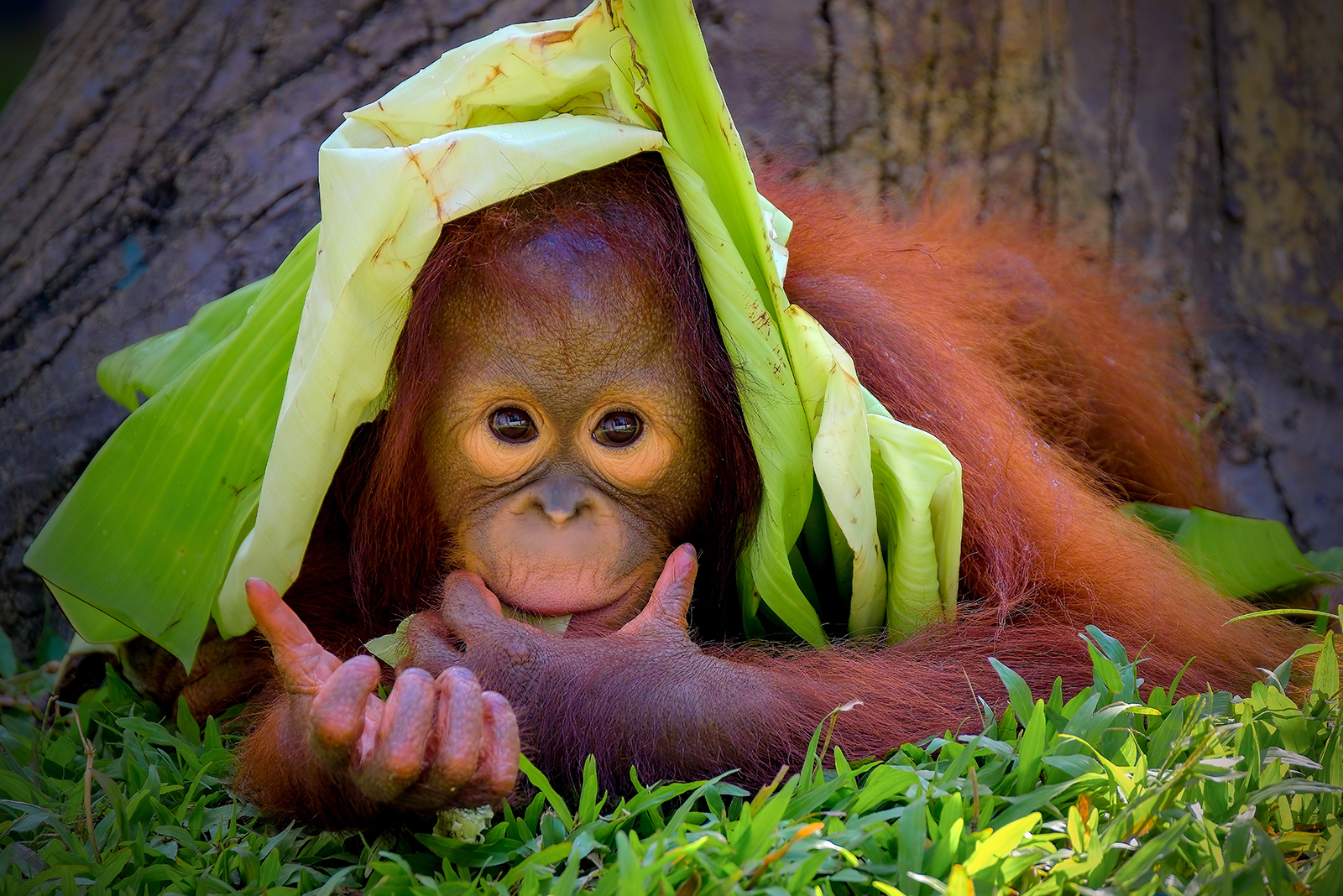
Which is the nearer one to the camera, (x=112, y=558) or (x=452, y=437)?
(x=452, y=437)

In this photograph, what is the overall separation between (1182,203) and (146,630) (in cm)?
252

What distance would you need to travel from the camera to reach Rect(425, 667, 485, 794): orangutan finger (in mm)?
1167

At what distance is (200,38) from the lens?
2605 mm

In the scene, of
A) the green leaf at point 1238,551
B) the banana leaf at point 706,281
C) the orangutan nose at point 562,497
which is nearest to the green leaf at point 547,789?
the orangutan nose at point 562,497

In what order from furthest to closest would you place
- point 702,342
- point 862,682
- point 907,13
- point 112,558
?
point 907,13 < point 112,558 < point 702,342 < point 862,682

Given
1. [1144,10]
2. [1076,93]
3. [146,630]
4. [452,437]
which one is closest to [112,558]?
[146,630]

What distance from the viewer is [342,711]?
1.15m

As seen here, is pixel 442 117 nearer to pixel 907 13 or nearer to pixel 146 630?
pixel 146 630

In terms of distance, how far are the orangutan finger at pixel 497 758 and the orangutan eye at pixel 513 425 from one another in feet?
1.68

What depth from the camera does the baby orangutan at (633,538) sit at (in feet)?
4.64

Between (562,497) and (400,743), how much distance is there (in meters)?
0.51

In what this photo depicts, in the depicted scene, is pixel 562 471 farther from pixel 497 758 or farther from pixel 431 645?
pixel 497 758

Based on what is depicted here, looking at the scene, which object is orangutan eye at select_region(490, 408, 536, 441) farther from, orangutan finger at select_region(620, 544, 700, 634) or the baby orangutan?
orangutan finger at select_region(620, 544, 700, 634)

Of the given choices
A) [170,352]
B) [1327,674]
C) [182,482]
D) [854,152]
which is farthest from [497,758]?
[854,152]
